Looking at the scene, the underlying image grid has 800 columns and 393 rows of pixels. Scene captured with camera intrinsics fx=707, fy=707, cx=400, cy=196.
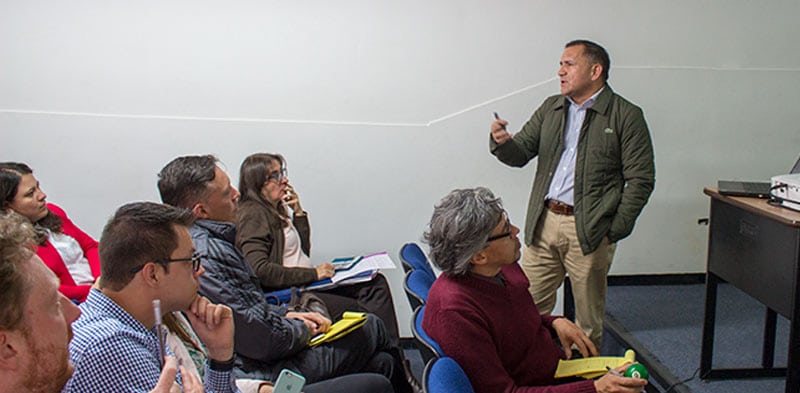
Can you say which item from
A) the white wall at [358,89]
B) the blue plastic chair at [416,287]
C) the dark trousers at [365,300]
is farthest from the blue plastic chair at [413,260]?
the white wall at [358,89]

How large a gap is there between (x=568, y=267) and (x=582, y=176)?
1.49 feet

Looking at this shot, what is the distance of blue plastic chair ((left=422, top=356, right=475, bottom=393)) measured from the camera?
5.41 feet

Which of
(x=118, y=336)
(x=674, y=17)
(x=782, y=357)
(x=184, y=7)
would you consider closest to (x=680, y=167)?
(x=674, y=17)

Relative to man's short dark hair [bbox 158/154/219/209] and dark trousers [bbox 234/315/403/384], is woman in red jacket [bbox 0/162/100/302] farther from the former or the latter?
dark trousers [bbox 234/315/403/384]

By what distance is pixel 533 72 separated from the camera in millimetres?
3840

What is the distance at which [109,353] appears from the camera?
143 centimetres

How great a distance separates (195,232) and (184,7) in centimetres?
165

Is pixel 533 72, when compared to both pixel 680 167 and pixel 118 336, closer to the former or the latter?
pixel 680 167

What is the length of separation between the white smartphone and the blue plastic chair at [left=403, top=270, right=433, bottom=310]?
602 mm

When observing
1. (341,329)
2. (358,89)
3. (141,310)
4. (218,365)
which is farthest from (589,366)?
(358,89)

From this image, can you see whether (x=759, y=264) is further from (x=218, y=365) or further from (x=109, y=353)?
(x=109, y=353)

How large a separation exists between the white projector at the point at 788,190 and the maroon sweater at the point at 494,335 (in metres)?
1.23

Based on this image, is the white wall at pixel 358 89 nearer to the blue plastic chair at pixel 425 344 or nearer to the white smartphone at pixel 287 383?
the blue plastic chair at pixel 425 344

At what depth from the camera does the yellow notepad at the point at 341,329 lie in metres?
2.44
